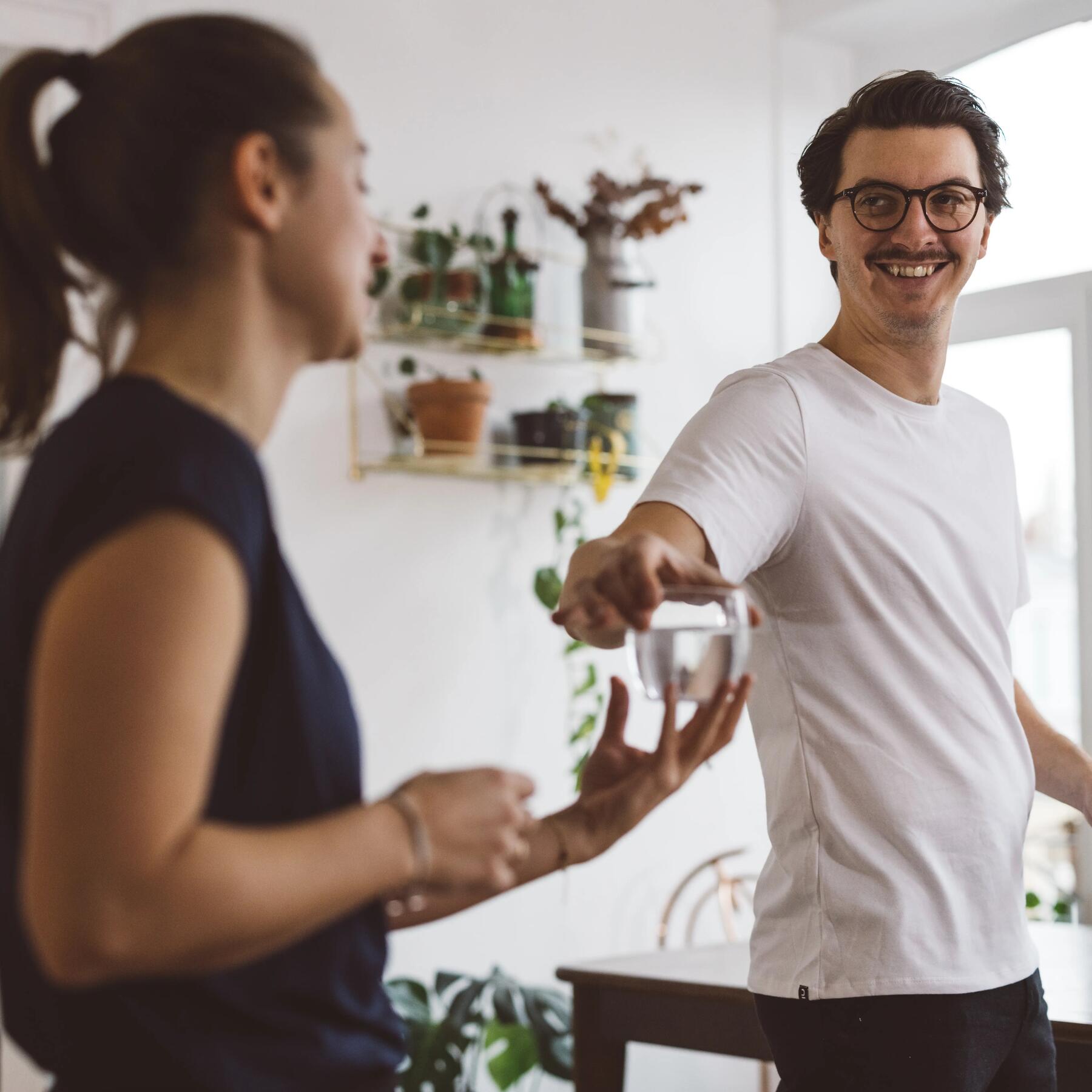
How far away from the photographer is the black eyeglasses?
1.59 metres

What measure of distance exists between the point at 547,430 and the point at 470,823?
257cm

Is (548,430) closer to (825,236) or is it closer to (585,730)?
(585,730)

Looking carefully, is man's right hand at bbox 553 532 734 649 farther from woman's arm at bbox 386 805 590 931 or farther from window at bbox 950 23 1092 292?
window at bbox 950 23 1092 292

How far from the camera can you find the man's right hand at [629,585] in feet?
3.37

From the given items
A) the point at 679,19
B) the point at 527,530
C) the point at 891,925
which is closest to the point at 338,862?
the point at 891,925

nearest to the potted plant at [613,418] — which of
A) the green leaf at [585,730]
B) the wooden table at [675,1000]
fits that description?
the green leaf at [585,730]

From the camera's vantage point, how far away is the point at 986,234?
1.71 meters

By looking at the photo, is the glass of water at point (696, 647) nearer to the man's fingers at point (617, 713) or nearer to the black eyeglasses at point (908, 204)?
the man's fingers at point (617, 713)

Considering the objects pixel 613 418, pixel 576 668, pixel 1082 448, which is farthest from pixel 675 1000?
pixel 1082 448

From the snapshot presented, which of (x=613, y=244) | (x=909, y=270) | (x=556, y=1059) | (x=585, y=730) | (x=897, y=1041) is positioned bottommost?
(x=556, y=1059)

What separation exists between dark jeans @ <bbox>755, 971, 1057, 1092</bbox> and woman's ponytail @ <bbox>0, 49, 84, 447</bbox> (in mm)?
913

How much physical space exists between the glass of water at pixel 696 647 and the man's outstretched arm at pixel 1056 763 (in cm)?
76

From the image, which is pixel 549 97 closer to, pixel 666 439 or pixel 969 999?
pixel 666 439

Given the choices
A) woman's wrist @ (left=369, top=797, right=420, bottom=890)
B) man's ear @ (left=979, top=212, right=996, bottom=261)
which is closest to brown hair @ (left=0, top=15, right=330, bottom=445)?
woman's wrist @ (left=369, top=797, right=420, bottom=890)
